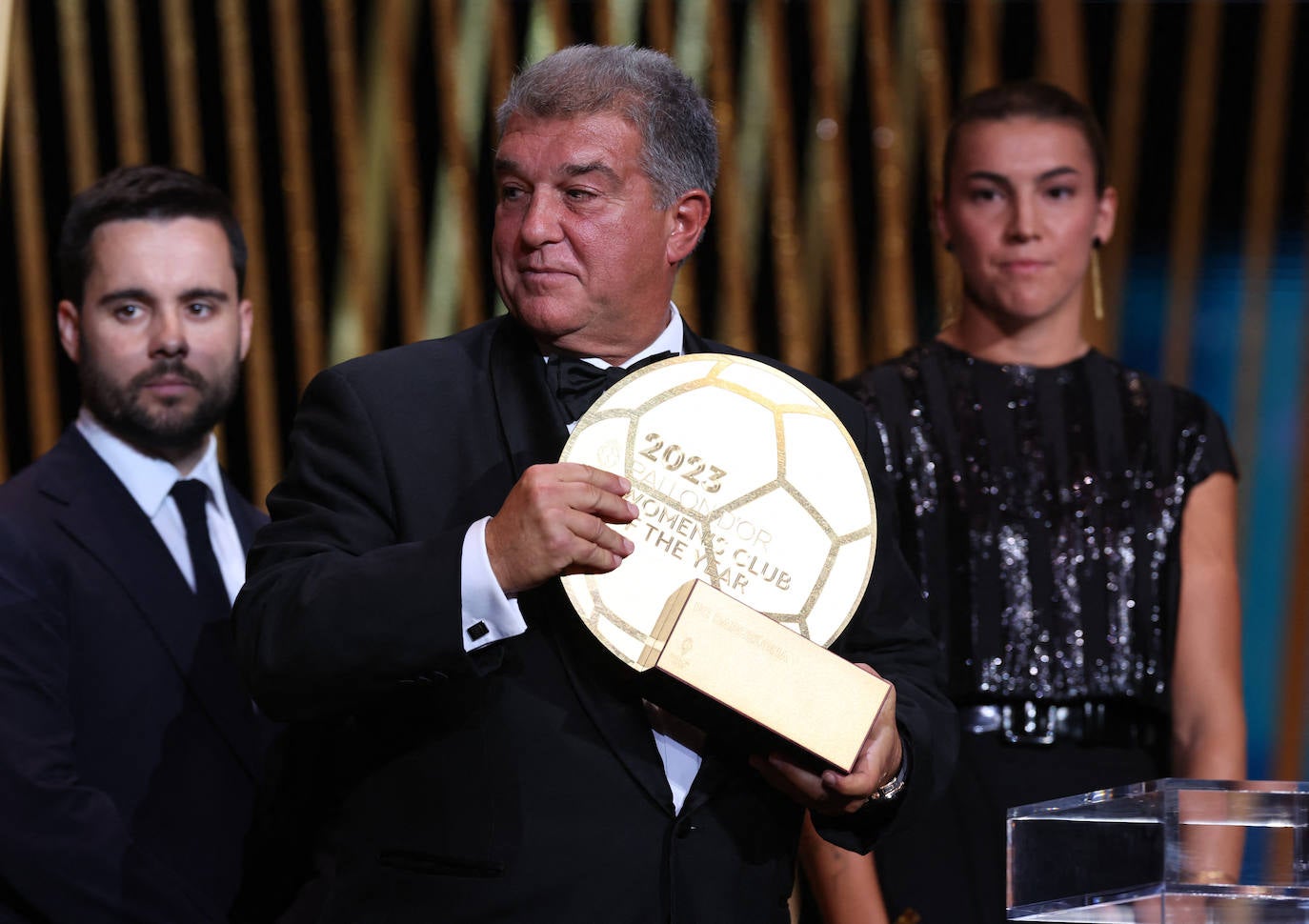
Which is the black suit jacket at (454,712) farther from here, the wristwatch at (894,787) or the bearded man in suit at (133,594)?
the bearded man in suit at (133,594)

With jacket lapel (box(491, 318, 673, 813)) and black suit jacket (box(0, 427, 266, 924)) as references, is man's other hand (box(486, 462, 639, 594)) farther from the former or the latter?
black suit jacket (box(0, 427, 266, 924))

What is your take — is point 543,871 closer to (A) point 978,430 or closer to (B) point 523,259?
(B) point 523,259

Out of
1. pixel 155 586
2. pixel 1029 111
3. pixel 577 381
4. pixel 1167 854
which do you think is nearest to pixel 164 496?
pixel 155 586

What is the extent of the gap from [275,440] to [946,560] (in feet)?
5.31

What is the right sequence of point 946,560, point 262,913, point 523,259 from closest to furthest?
1. point 523,259
2. point 262,913
3. point 946,560

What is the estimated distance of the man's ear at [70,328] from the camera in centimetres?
237

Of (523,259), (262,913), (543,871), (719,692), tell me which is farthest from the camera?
(262,913)

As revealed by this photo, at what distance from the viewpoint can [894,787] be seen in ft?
5.07

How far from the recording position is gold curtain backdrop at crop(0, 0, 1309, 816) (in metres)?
3.23

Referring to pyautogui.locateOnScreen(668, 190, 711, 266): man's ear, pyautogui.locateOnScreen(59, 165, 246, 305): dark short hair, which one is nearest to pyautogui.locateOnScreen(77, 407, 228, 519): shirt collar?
pyautogui.locateOnScreen(59, 165, 246, 305): dark short hair

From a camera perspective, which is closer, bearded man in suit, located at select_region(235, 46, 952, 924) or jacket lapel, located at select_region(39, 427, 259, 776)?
bearded man in suit, located at select_region(235, 46, 952, 924)

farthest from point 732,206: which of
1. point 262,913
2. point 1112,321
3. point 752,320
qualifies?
point 262,913

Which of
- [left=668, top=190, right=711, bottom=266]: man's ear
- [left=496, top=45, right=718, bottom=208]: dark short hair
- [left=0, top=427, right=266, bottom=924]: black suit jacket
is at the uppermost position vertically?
[left=496, top=45, right=718, bottom=208]: dark short hair

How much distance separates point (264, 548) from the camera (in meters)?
1.52
